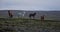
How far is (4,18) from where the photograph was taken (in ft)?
3.92

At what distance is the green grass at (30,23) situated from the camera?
1133 millimetres

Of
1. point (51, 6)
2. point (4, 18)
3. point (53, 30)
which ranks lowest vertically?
point (53, 30)

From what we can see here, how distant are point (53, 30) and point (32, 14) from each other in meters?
0.27

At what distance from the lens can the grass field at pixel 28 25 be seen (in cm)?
113

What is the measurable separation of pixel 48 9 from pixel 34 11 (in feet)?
0.49

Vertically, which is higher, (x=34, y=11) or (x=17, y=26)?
(x=34, y=11)

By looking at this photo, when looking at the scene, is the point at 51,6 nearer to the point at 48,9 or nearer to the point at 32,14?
the point at 48,9

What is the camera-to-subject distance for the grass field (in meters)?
1.13

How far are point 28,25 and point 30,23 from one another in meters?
0.03

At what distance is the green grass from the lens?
3.72 feet

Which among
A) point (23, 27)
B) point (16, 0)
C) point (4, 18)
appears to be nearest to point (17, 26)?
point (23, 27)

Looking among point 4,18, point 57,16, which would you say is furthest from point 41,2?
point 4,18

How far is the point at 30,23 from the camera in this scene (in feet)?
3.80

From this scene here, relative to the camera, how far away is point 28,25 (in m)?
1.16
